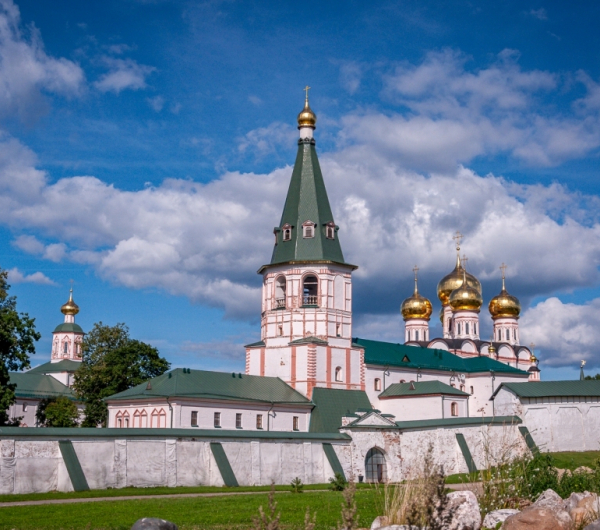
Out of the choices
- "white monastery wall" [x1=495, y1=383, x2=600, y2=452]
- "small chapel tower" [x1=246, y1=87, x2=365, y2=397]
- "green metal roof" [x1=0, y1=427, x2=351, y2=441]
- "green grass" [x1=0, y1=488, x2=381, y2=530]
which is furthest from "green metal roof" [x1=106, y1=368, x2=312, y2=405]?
"green grass" [x1=0, y1=488, x2=381, y2=530]

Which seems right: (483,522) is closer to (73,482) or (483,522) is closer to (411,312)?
(73,482)

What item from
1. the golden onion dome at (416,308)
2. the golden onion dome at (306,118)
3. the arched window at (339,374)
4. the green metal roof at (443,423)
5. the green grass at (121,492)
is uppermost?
the golden onion dome at (306,118)

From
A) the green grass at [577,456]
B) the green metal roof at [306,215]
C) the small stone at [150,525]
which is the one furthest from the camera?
the green metal roof at [306,215]

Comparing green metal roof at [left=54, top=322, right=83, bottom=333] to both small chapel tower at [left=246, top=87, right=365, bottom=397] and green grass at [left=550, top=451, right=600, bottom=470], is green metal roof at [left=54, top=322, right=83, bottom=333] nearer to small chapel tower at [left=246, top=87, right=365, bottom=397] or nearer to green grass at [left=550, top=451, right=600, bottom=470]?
small chapel tower at [left=246, top=87, right=365, bottom=397]

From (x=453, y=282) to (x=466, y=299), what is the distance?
3.55 meters

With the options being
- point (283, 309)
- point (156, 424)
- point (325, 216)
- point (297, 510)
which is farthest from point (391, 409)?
point (297, 510)

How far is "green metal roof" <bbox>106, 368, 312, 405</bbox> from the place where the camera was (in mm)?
39125

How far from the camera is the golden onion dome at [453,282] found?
72938 millimetres

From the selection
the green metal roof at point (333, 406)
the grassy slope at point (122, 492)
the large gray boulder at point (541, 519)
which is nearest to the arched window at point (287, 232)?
the green metal roof at point (333, 406)

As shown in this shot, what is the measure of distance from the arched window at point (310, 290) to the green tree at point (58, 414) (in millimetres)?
17323

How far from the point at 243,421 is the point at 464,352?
3316cm

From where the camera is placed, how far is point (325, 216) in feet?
150

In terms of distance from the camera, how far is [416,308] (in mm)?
71938

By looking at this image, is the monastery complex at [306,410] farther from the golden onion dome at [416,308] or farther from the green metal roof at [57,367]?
the green metal roof at [57,367]
